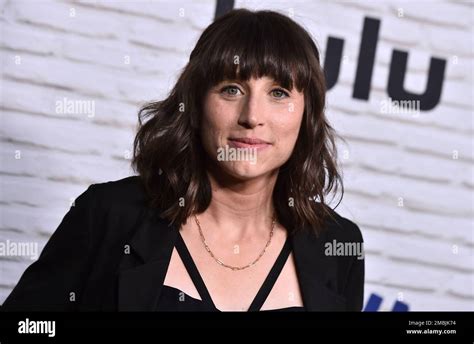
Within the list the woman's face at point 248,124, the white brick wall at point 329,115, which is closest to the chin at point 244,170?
the woman's face at point 248,124

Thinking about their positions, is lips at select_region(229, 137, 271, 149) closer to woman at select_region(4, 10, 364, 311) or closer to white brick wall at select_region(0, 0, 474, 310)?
woman at select_region(4, 10, 364, 311)

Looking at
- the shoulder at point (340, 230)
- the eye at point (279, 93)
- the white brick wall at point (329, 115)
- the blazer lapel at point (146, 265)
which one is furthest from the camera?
the white brick wall at point (329, 115)

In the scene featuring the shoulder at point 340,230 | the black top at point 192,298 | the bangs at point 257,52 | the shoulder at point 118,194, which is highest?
the bangs at point 257,52

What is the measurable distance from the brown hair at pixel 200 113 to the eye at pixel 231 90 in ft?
0.09

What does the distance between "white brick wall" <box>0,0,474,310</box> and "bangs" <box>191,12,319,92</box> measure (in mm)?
819

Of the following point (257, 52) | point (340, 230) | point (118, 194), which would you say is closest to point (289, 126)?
point (257, 52)

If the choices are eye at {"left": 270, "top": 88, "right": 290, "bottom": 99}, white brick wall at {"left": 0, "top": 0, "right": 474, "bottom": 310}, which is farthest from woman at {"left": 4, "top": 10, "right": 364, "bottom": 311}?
white brick wall at {"left": 0, "top": 0, "right": 474, "bottom": 310}

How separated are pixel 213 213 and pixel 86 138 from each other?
2.74 feet

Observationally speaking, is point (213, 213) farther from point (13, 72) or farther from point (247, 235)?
point (13, 72)

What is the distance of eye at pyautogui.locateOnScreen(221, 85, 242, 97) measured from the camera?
5.98ft

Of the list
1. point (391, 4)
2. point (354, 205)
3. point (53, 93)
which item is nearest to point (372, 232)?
point (354, 205)

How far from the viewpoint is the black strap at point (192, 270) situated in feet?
5.82

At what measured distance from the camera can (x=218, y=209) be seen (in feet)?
6.23

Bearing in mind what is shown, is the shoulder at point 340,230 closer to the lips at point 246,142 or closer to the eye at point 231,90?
the lips at point 246,142
